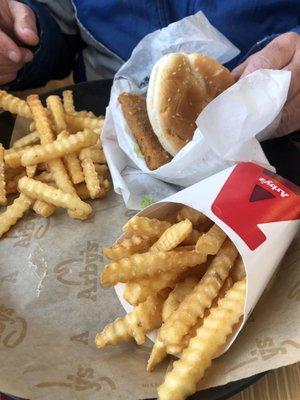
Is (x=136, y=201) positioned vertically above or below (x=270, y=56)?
below

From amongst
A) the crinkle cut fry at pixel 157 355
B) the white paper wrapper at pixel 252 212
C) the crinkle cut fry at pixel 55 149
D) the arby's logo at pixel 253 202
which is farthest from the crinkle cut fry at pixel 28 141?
the crinkle cut fry at pixel 157 355

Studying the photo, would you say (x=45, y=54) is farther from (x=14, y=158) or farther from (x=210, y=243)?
(x=210, y=243)

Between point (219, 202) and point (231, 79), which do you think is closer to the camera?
point (219, 202)

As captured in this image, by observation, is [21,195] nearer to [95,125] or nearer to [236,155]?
[95,125]

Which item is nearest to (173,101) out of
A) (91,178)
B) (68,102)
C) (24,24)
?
(91,178)

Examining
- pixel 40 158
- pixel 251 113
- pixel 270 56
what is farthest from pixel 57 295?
pixel 270 56

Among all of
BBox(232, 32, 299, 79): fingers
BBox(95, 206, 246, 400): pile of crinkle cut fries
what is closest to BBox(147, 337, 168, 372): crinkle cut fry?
BBox(95, 206, 246, 400): pile of crinkle cut fries
